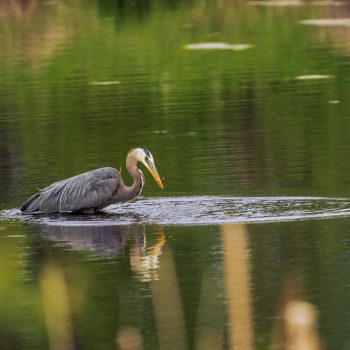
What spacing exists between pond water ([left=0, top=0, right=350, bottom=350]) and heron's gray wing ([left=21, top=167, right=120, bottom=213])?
0.14m

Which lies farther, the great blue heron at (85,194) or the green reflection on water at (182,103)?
the green reflection on water at (182,103)

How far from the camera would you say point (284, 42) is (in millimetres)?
29047

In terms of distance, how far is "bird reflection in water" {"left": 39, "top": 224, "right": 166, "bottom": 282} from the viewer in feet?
35.8

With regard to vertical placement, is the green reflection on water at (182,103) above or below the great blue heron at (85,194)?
below

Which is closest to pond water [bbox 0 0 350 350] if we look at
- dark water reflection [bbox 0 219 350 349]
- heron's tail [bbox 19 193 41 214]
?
dark water reflection [bbox 0 219 350 349]

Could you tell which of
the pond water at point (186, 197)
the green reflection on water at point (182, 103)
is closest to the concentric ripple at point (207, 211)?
the pond water at point (186, 197)

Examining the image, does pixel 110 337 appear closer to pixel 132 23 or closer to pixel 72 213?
pixel 72 213

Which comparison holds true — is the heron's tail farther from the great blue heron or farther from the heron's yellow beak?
the heron's yellow beak

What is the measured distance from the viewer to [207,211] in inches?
501

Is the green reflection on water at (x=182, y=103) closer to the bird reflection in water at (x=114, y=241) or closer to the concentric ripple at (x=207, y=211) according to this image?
the concentric ripple at (x=207, y=211)

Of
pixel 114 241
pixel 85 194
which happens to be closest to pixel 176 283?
pixel 114 241

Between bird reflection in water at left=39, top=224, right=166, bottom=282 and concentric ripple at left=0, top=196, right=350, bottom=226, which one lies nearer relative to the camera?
bird reflection in water at left=39, top=224, right=166, bottom=282

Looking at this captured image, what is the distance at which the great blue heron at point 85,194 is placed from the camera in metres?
13.2

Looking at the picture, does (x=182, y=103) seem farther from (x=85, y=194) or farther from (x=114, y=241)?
(x=114, y=241)
